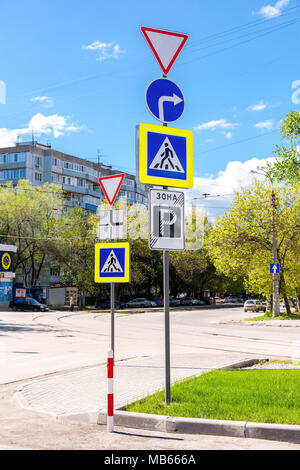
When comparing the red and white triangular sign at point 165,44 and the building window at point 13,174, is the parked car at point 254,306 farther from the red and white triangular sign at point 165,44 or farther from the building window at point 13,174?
the building window at point 13,174

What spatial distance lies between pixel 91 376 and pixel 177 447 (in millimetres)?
4923

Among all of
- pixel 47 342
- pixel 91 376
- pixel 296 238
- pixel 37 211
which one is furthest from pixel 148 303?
pixel 91 376

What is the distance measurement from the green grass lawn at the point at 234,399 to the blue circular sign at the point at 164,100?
3.93 meters

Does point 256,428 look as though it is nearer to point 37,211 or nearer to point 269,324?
point 269,324

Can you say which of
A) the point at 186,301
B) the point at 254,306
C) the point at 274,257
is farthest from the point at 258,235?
the point at 186,301

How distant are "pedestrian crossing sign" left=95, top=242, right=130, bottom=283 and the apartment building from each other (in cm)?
7048

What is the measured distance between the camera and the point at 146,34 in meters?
7.33

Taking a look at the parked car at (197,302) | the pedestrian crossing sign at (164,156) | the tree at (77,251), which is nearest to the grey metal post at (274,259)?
the pedestrian crossing sign at (164,156)

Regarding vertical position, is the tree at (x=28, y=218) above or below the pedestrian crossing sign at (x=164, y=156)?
above

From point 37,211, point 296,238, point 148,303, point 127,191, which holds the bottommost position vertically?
point 148,303

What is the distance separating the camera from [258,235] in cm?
3388

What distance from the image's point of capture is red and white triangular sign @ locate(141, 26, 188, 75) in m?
7.37

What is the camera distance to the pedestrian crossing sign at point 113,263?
10.7m

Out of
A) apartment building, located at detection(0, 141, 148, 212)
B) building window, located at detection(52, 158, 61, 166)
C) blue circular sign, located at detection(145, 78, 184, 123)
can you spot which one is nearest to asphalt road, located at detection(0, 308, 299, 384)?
blue circular sign, located at detection(145, 78, 184, 123)
